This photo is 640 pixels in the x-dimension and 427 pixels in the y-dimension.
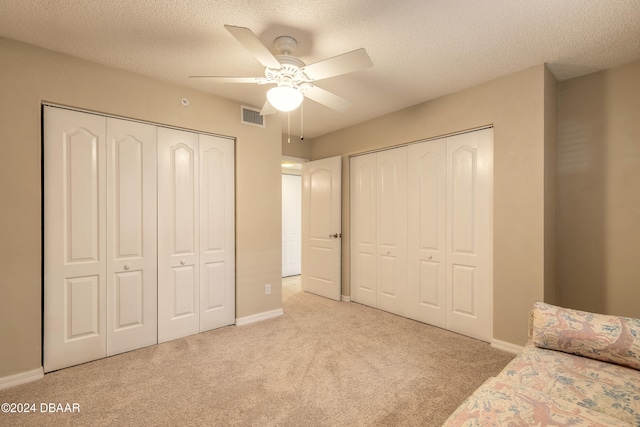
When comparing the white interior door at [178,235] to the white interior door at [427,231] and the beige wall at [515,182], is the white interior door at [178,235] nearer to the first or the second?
the white interior door at [427,231]

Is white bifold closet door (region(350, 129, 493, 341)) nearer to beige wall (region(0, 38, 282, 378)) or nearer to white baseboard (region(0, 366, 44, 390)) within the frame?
beige wall (region(0, 38, 282, 378))

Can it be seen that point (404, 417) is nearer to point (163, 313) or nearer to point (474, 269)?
point (474, 269)

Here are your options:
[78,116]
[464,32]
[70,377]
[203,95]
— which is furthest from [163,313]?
[464,32]

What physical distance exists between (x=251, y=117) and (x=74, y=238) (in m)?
2.11

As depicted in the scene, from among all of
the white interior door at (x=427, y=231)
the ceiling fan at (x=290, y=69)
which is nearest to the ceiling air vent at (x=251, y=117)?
the ceiling fan at (x=290, y=69)

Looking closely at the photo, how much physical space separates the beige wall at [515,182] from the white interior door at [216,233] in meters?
2.57

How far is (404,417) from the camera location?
6.11 feet

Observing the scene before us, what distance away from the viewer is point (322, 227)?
4688 mm

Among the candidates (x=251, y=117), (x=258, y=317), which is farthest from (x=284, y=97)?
(x=258, y=317)

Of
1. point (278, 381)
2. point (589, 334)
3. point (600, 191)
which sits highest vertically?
point (600, 191)

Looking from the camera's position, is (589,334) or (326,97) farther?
(326,97)

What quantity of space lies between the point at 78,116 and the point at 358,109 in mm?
2821

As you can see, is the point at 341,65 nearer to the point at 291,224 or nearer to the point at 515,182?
the point at 515,182

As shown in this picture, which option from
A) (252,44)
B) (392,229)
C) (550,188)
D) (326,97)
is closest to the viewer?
(252,44)
